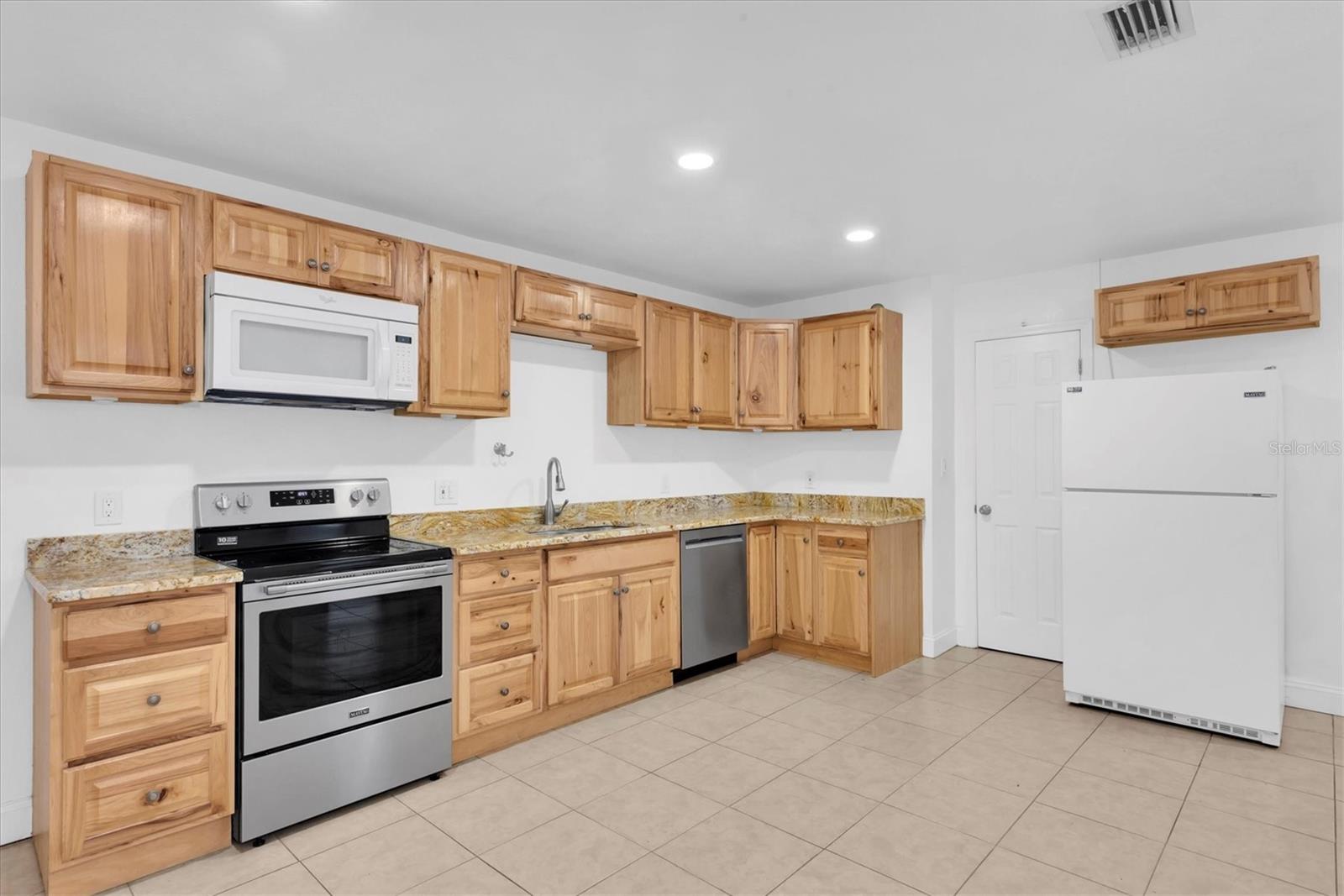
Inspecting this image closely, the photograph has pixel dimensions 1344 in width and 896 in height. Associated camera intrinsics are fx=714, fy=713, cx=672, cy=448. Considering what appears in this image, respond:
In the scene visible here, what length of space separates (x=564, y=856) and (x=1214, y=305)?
3.96 metres

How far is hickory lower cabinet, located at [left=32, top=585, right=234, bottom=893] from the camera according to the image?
2.06 m

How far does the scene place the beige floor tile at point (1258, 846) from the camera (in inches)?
86.6

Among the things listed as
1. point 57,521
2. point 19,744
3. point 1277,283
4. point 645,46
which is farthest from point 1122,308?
point 19,744

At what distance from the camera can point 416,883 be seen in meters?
2.16

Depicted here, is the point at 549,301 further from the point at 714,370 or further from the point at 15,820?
the point at 15,820

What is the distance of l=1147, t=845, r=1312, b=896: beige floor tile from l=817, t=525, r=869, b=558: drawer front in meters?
2.08

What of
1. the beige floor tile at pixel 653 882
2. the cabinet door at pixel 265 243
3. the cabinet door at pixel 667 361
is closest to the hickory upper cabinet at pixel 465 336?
the cabinet door at pixel 265 243

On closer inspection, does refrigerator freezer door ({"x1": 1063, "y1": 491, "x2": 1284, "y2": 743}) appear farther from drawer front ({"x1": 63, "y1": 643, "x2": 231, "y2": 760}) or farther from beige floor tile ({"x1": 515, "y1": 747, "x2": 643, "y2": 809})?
drawer front ({"x1": 63, "y1": 643, "x2": 231, "y2": 760})

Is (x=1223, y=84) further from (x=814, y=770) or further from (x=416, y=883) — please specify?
(x=416, y=883)

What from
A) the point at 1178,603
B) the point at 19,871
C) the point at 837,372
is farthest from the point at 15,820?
the point at 1178,603

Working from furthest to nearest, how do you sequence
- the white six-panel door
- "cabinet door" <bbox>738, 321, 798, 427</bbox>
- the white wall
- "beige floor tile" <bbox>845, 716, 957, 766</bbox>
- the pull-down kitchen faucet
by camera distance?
1. "cabinet door" <bbox>738, 321, 798, 427</bbox>
2. the white six-panel door
3. the pull-down kitchen faucet
4. the white wall
5. "beige floor tile" <bbox>845, 716, 957, 766</bbox>

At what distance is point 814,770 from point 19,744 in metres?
2.86

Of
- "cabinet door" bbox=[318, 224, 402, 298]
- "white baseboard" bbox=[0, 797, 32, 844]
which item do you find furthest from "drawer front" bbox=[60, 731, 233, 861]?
"cabinet door" bbox=[318, 224, 402, 298]

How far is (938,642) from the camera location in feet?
15.2
